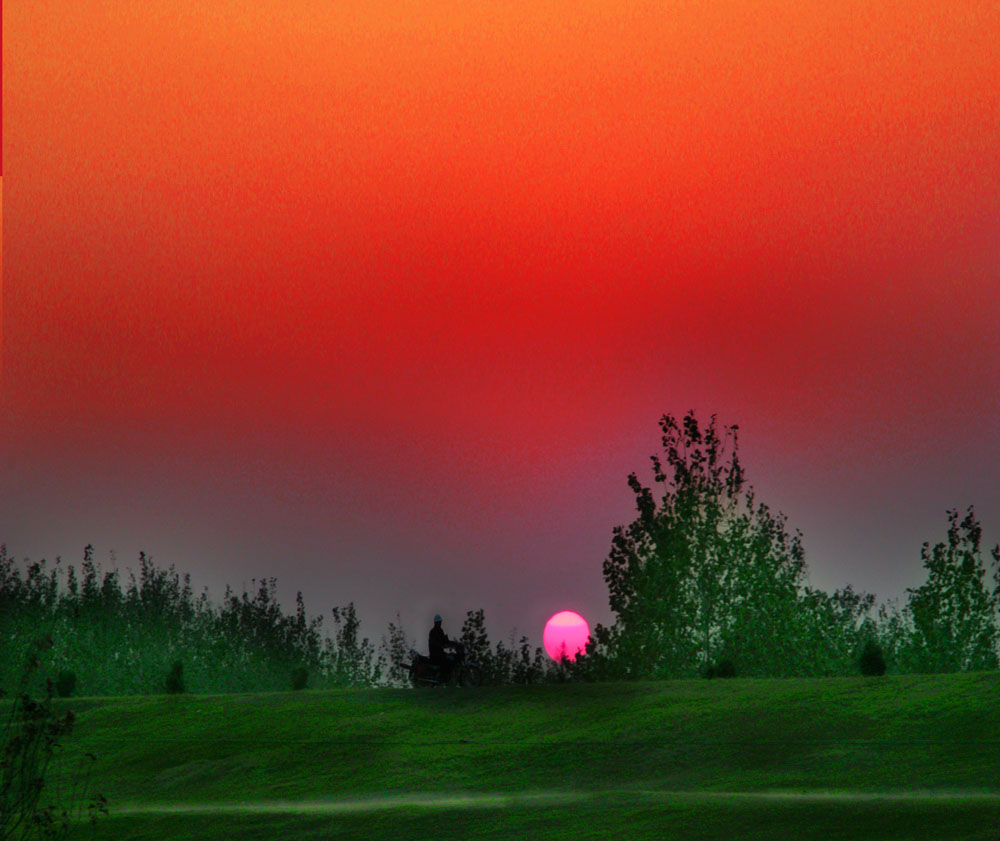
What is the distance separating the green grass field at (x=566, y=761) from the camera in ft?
71.9

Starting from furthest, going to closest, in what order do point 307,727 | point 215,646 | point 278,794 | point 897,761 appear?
point 215,646 < point 307,727 < point 278,794 < point 897,761

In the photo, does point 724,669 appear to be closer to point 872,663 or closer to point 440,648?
point 872,663

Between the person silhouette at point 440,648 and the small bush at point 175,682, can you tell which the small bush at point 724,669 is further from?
the small bush at point 175,682

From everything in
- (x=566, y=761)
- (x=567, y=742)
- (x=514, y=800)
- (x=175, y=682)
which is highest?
(x=175, y=682)

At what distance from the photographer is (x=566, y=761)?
1089 inches

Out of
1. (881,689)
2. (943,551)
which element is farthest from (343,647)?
(881,689)

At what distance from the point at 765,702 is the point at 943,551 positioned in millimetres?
22927

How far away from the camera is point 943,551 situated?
5084 cm

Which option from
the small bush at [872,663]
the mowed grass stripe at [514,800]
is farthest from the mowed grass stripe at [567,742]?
the small bush at [872,663]

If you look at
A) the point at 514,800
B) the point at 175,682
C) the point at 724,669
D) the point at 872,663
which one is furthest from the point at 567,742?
the point at 175,682

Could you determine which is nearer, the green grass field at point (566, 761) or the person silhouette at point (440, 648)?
the green grass field at point (566, 761)

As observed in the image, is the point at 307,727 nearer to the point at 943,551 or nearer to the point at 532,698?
the point at 532,698

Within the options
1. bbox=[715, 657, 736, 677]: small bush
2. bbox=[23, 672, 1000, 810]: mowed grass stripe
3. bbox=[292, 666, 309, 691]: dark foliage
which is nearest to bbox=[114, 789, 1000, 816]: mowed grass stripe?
bbox=[23, 672, 1000, 810]: mowed grass stripe

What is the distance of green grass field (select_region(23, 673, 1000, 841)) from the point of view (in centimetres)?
2192
